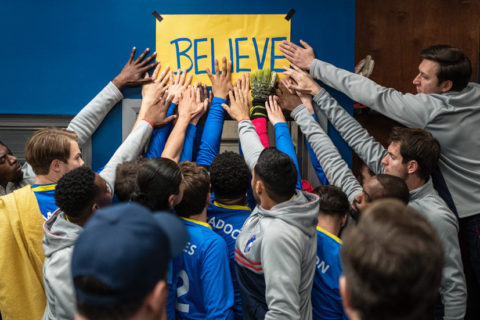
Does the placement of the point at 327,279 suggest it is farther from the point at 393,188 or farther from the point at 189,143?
the point at 189,143

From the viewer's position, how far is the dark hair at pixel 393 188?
1.70 m

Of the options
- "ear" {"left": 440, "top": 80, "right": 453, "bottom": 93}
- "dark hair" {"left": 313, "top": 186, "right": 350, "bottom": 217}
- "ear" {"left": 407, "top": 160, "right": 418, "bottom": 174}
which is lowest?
"dark hair" {"left": 313, "top": 186, "right": 350, "bottom": 217}

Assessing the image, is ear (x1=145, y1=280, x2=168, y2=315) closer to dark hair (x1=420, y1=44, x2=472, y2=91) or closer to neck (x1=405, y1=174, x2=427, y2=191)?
neck (x1=405, y1=174, x2=427, y2=191)

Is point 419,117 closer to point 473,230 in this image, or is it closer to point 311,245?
point 473,230

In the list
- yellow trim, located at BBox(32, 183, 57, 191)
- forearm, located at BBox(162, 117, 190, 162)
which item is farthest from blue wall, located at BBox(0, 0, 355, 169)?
yellow trim, located at BBox(32, 183, 57, 191)

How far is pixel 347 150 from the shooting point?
2.38 metres

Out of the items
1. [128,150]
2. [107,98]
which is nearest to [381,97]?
[128,150]

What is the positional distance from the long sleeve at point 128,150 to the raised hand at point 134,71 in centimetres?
26

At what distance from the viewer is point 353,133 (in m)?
2.24

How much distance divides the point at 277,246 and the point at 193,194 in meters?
0.44

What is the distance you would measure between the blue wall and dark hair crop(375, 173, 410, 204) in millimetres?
885

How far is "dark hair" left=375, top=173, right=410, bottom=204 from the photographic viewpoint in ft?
5.59

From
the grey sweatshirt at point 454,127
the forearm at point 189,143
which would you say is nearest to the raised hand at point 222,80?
the forearm at point 189,143

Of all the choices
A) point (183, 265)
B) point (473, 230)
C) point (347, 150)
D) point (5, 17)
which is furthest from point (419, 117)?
point (5, 17)
